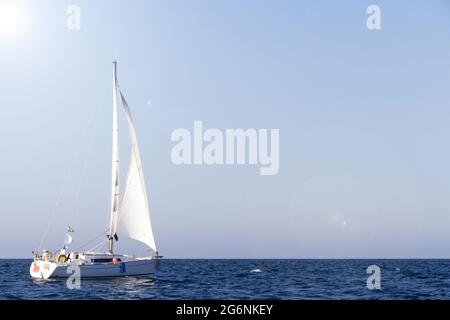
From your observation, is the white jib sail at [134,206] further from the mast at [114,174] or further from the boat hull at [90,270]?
the boat hull at [90,270]

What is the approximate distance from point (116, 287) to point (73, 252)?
9885 mm

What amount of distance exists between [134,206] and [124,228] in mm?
2271

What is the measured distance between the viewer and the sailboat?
53000mm

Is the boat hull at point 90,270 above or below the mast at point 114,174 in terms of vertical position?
below

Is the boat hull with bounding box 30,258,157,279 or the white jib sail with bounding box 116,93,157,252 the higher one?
the white jib sail with bounding box 116,93,157,252

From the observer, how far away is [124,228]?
55781 mm

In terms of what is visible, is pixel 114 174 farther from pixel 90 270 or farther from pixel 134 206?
pixel 90 270

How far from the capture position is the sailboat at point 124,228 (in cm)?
5300

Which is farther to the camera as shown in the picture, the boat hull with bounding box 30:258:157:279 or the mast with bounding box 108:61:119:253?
the mast with bounding box 108:61:119:253

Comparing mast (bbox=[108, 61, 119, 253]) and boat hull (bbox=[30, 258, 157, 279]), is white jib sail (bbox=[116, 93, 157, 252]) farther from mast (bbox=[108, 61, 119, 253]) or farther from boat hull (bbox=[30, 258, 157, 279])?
boat hull (bbox=[30, 258, 157, 279])

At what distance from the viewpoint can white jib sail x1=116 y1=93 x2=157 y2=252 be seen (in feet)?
183
